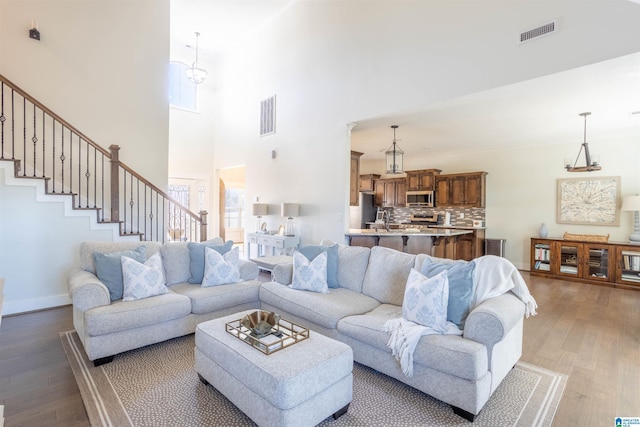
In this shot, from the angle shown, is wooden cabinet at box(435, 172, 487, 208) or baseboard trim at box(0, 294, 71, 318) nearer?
baseboard trim at box(0, 294, 71, 318)

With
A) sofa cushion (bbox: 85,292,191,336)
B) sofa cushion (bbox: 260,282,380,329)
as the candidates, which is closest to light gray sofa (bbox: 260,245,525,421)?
sofa cushion (bbox: 260,282,380,329)

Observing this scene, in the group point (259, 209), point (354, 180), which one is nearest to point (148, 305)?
point (259, 209)

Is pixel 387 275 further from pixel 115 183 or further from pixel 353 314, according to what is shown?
pixel 115 183

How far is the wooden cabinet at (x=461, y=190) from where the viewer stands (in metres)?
7.43

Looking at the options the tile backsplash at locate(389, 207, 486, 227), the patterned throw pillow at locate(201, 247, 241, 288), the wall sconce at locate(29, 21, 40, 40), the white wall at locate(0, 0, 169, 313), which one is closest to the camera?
the patterned throw pillow at locate(201, 247, 241, 288)

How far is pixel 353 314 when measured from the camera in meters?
2.70

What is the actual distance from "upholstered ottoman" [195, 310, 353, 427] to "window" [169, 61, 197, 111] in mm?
7530

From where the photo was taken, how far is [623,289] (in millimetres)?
5383

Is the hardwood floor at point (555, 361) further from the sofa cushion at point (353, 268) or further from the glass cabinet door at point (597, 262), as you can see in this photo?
the sofa cushion at point (353, 268)

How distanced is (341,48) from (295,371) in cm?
507

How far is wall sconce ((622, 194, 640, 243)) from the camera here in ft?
17.9

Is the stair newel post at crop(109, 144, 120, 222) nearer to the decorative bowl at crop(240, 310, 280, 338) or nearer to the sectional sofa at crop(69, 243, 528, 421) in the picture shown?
the sectional sofa at crop(69, 243, 528, 421)

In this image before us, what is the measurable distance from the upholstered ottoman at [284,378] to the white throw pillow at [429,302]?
2.14 feet

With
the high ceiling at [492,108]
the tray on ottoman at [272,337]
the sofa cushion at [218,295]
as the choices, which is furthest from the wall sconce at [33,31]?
the tray on ottoman at [272,337]
